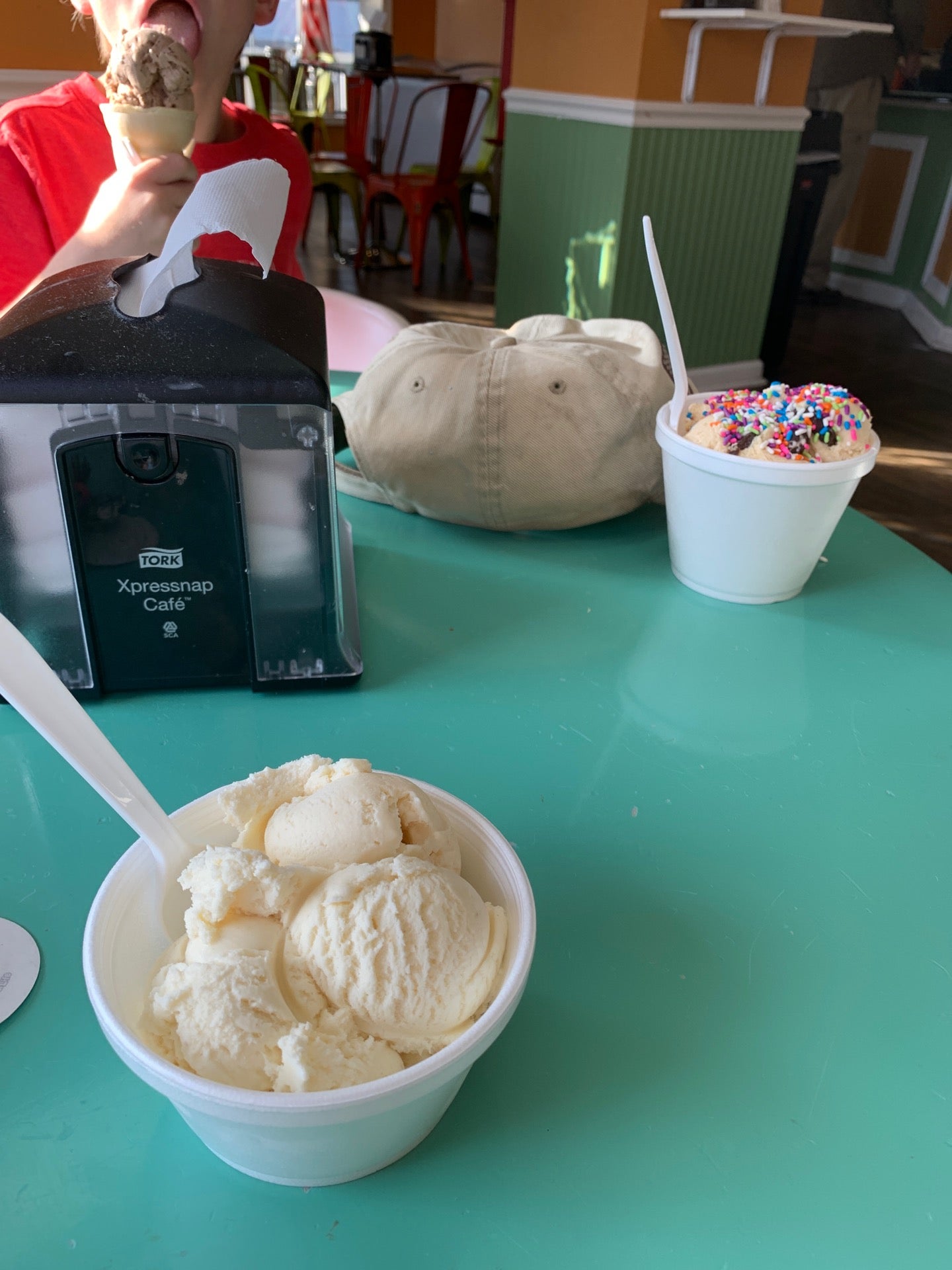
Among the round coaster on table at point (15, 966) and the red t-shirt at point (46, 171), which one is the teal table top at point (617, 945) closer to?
the round coaster on table at point (15, 966)

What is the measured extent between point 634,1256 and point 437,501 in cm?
74

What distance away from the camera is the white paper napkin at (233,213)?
24.1 inches

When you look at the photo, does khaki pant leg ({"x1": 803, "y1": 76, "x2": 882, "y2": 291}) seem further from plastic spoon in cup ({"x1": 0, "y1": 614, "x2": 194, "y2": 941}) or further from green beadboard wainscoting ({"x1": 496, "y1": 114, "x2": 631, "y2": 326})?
plastic spoon in cup ({"x1": 0, "y1": 614, "x2": 194, "y2": 941})

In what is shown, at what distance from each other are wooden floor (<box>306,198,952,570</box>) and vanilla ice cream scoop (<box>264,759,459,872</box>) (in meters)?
2.50

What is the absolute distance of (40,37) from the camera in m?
2.07

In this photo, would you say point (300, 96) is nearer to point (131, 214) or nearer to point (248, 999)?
point (131, 214)

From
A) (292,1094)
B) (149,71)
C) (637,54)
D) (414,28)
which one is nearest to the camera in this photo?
(292,1094)

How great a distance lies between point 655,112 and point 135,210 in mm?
2565

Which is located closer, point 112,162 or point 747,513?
point 747,513

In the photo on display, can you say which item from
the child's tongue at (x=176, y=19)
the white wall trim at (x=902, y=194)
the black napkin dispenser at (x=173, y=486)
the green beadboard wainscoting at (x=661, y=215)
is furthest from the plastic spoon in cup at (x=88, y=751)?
the white wall trim at (x=902, y=194)

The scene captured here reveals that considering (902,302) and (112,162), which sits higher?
(112,162)

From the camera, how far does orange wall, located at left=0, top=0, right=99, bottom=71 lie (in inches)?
80.0

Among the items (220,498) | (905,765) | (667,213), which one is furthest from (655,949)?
(667,213)

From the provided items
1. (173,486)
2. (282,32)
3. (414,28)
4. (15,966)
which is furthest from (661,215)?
(282,32)
